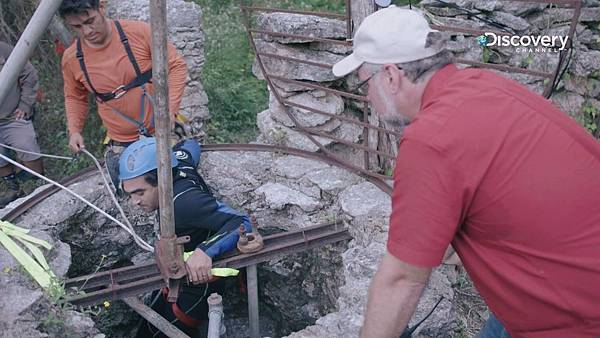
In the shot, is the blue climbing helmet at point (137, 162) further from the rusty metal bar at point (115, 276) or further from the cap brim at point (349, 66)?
the cap brim at point (349, 66)

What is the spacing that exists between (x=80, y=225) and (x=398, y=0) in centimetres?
391

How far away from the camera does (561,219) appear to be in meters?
1.62

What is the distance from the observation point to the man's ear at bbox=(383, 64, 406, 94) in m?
1.85

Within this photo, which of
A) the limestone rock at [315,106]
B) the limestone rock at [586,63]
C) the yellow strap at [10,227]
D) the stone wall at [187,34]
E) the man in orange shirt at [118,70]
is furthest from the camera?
the stone wall at [187,34]

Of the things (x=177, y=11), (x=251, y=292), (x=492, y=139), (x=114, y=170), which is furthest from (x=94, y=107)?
(x=492, y=139)

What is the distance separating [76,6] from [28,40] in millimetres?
1295

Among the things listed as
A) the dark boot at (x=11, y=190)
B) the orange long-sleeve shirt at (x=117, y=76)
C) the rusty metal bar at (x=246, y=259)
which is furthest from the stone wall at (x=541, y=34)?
the dark boot at (x=11, y=190)

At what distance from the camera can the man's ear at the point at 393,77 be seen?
1849mm

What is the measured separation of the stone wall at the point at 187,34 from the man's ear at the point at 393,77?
3.55 meters

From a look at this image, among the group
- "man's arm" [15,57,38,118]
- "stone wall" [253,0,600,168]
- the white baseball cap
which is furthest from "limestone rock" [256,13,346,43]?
"man's arm" [15,57,38,118]

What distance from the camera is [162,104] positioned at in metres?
2.44

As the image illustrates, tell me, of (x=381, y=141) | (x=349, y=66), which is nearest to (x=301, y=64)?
(x=381, y=141)

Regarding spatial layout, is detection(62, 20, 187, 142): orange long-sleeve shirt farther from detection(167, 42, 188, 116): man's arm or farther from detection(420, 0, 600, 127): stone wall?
detection(420, 0, 600, 127): stone wall

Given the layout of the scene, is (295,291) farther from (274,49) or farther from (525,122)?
(525,122)
